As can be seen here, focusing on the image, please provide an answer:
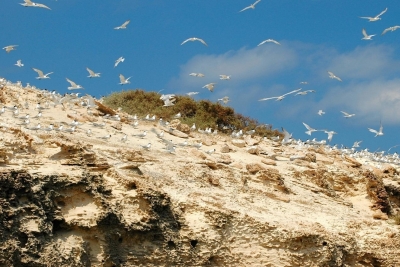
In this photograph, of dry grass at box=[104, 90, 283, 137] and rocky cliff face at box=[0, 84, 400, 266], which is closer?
rocky cliff face at box=[0, 84, 400, 266]

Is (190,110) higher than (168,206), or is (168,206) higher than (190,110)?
(190,110)

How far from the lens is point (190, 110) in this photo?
31719mm

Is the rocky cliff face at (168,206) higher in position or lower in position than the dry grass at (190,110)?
lower

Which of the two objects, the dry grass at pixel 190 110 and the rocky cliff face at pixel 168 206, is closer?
the rocky cliff face at pixel 168 206

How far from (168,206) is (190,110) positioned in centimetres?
1783

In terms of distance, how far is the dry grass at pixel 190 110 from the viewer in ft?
100

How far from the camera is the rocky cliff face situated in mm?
12066

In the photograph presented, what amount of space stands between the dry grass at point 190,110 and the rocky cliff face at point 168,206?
10.1 m

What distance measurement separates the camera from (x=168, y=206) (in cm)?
1406

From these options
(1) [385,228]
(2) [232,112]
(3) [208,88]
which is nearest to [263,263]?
(1) [385,228]

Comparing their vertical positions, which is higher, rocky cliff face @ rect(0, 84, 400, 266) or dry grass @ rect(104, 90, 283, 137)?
dry grass @ rect(104, 90, 283, 137)

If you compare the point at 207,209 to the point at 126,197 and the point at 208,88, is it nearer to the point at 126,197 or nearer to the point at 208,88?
the point at 126,197

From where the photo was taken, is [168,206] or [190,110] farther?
[190,110]

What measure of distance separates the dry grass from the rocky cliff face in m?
10.1
